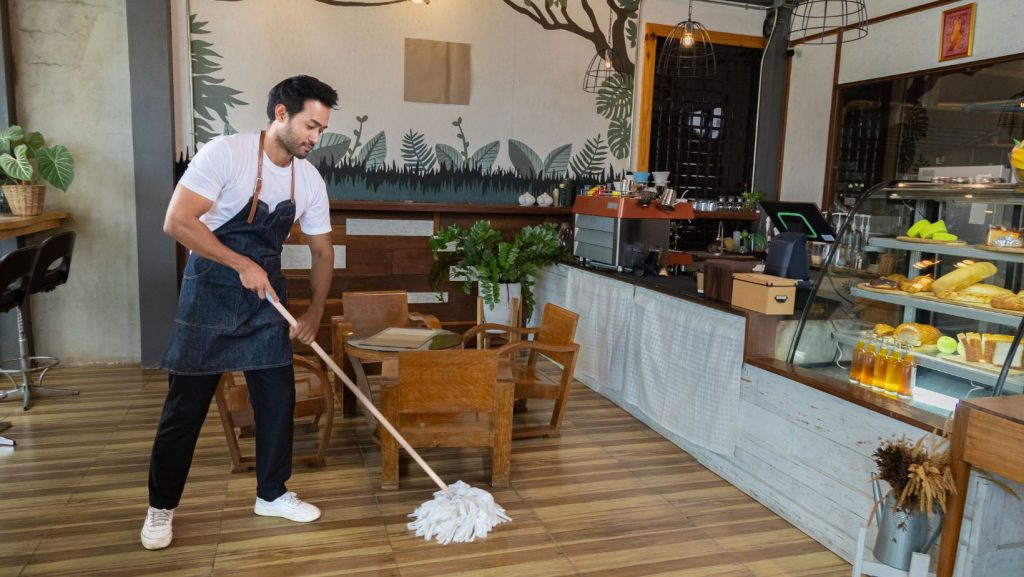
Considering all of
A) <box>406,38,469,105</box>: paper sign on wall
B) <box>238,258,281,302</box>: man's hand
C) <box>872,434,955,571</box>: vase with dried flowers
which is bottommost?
<box>872,434,955,571</box>: vase with dried flowers

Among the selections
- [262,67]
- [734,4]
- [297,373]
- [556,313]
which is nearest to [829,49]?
[734,4]

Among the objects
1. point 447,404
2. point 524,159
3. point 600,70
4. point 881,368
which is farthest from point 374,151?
→ point 881,368

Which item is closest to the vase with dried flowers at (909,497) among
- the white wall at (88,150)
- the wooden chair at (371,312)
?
the wooden chair at (371,312)

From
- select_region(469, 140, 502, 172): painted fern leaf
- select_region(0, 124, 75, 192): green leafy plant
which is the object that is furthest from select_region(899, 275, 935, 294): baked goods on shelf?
select_region(0, 124, 75, 192): green leafy plant

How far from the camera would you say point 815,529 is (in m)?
3.22

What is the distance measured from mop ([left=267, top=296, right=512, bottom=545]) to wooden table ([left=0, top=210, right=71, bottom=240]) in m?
2.72

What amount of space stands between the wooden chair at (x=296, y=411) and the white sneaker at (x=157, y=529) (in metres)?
0.63

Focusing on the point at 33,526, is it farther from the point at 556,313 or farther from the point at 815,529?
the point at 815,529

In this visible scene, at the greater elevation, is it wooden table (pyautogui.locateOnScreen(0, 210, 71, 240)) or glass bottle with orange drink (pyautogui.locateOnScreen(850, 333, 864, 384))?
wooden table (pyautogui.locateOnScreen(0, 210, 71, 240))

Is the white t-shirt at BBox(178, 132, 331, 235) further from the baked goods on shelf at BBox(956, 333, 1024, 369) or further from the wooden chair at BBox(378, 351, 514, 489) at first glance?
the baked goods on shelf at BBox(956, 333, 1024, 369)

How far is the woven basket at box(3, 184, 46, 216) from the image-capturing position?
4922 millimetres

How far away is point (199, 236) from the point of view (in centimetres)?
266

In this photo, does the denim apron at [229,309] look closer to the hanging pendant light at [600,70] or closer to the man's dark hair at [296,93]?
the man's dark hair at [296,93]

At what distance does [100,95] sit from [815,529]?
19.0 ft
